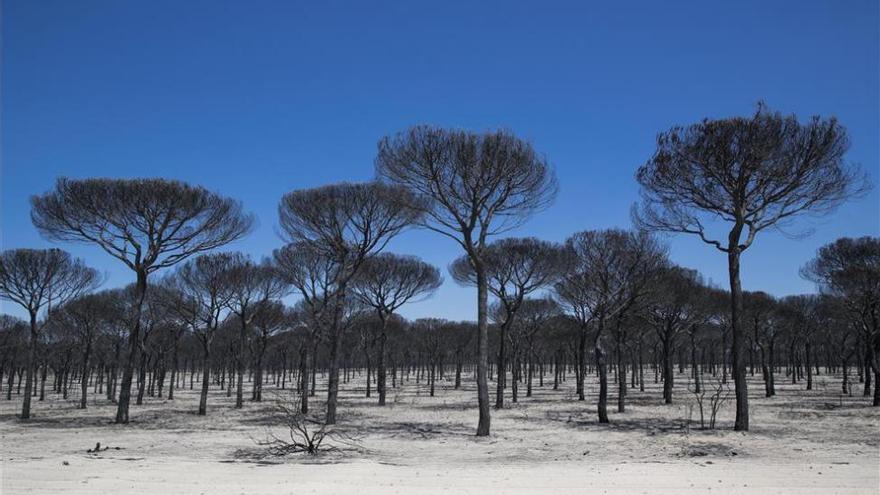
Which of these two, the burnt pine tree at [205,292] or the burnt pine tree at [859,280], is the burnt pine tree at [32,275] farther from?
the burnt pine tree at [859,280]

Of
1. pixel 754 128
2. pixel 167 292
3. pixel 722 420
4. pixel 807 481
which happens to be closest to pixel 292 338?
pixel 167 292

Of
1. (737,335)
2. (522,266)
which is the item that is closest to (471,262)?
(522,266)

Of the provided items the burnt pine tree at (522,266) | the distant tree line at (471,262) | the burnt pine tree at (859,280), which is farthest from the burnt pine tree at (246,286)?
the burnt pine tree at (859,280)

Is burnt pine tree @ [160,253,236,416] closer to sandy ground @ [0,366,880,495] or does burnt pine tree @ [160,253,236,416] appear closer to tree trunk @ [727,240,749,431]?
sandy ground @ [0,366,880,495]

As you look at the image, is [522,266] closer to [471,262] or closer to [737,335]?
[471,262]

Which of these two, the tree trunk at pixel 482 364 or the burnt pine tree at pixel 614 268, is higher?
the burnt pine tree at pixel 614 268

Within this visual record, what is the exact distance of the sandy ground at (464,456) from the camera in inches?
348

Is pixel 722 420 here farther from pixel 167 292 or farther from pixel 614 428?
pixel 167 292

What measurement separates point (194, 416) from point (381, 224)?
11641 mm

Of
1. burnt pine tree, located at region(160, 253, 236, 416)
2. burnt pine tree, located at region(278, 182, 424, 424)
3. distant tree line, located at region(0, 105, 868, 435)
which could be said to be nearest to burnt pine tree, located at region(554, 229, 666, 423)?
Result: distant tree line, located at region(0, 105, 868, 435)

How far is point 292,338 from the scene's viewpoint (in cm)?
5366

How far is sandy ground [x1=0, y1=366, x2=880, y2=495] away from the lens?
348 inches

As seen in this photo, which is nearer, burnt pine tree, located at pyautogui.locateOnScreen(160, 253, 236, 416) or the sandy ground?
the sandy ground

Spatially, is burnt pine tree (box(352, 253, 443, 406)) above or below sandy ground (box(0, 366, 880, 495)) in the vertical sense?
above
